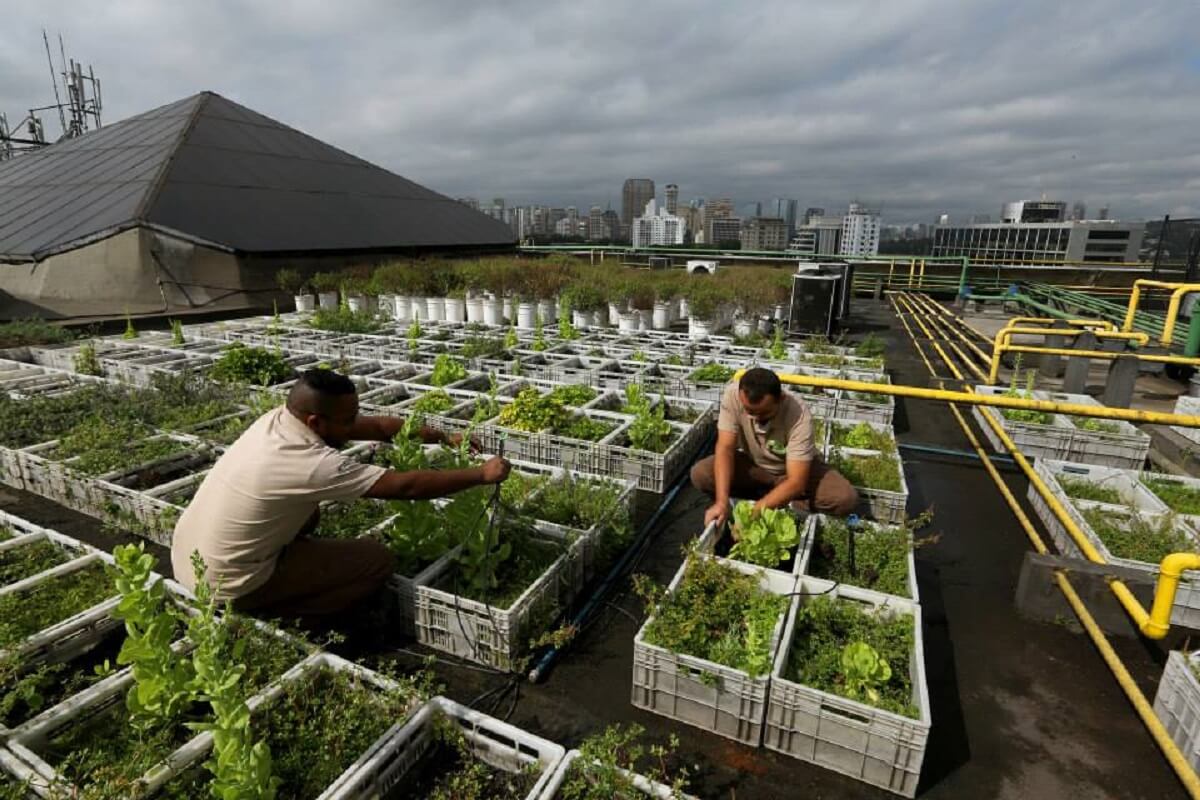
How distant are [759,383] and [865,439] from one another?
7.40 ft

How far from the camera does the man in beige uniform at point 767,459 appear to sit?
3564mm

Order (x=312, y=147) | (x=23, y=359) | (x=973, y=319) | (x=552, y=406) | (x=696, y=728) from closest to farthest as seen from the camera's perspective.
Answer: (x=696, y=728)
(x=552, y=406)
(x=23, y=359)
(x=973, y=319)
(x=312, y=147)

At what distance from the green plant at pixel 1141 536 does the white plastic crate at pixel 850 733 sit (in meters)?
2.16

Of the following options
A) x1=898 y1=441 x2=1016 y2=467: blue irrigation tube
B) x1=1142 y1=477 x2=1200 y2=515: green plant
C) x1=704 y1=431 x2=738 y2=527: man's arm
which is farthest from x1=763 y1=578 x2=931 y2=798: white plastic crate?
x1=898 y1=441 x2=1016 y2=467: blue irrigation tube

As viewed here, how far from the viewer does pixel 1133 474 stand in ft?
15.3

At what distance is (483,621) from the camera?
3.02 metres

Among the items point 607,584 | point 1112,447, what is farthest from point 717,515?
point 1112,447

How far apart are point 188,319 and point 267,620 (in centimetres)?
1306

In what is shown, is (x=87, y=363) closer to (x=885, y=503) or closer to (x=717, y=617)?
(x=717, y=617)

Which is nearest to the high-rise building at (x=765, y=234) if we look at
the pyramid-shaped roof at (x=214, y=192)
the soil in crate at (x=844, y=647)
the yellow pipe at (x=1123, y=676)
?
the pyramid-shaped roof at (x=214, y=192)

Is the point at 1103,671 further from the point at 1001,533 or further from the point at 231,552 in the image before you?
the point at 231,552

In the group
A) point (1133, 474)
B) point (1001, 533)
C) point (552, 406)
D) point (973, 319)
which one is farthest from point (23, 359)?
point (973, 319)

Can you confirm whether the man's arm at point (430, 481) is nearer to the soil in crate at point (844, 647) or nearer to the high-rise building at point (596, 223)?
the soil in crate at point (844, 647)

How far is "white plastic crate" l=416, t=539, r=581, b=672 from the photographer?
3010 millimetres
